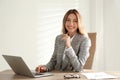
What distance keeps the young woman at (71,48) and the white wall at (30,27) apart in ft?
3.01

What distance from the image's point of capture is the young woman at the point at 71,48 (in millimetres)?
2260

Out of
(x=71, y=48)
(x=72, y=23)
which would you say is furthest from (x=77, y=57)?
(x=72, y=23)

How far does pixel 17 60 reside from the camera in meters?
1.95

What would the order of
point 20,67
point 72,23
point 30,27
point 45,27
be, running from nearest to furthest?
point 20,67 < point 72,23 < point 30,27 < point 45,27

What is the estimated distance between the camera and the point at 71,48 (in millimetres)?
2266

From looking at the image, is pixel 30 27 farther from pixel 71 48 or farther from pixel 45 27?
pixel 71 48

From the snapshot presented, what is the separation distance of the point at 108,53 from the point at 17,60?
7.66 ft

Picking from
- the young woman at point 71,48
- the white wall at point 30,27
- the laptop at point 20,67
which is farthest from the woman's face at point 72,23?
the white wall at point 30,27

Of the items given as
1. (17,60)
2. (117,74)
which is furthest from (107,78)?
(17,60)

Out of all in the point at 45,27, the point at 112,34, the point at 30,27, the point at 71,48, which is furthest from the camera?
the point at 112,34

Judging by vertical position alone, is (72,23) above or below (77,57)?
above

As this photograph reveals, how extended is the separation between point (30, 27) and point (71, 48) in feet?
4.48

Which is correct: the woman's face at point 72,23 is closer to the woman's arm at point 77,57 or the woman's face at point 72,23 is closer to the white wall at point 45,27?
the woman's arm at point 77,57

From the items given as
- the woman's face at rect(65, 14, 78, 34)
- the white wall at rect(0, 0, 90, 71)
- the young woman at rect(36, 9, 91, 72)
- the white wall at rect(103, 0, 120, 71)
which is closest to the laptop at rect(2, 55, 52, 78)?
the young woman at rect(36, 9, 91, 72)
